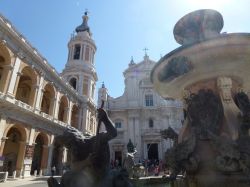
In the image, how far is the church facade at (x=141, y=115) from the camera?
2878 cm

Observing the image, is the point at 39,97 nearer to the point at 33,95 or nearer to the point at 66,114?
the point at 33,95

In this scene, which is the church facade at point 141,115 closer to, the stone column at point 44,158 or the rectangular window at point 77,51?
the rectangular window at point 77,51

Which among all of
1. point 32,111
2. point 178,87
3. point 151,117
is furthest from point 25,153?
point 151,117

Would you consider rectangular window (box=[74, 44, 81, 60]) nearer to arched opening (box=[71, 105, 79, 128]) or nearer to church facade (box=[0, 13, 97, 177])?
church facade (box=[0, 13, 97, 177])

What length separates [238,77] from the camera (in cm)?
398

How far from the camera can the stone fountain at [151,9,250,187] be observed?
3.09 m

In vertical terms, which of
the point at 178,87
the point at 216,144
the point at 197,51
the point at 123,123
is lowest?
the point at 216,144

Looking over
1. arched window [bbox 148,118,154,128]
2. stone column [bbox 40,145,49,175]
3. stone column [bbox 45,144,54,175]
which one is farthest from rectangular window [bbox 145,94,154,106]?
stone column [bbox 40,145,49,175]

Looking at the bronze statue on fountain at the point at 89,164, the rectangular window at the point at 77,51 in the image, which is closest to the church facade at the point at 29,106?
the rectangular window at the point at 77,51

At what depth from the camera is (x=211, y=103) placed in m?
3.69

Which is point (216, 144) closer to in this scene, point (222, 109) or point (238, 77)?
point (222, 109)

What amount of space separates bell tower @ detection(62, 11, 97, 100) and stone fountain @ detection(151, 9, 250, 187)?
25130 mm

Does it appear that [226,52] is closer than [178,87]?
Yes

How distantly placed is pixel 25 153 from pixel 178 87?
50.3 feet
